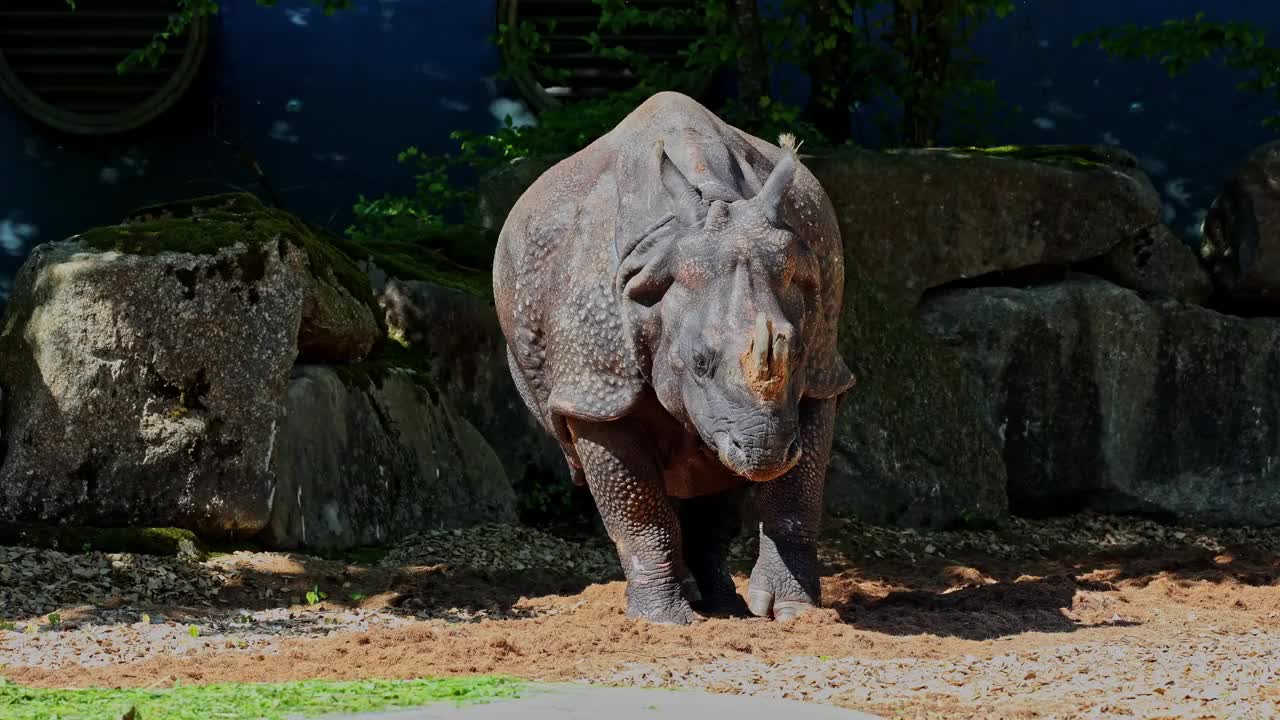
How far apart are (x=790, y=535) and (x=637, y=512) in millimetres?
591

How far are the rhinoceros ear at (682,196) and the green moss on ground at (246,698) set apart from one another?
6.18 ft

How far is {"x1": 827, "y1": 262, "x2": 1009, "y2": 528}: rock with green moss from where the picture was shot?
31.3ft

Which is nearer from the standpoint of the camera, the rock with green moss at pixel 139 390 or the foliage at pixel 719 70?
the rock with green moss at pixel 139 390

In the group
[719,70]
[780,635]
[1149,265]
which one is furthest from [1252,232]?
[780,635]

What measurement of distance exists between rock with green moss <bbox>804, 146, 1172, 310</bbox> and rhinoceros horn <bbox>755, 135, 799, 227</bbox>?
3.57 metres

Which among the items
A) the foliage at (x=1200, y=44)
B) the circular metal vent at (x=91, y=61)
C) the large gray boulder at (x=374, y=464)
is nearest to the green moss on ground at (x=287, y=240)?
the large gray boulder at (x=374, y=464)

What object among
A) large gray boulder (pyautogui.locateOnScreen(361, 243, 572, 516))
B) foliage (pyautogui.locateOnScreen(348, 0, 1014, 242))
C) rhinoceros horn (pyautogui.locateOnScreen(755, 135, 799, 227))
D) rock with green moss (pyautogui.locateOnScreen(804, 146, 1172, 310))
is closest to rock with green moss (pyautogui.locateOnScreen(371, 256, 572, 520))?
large gray boulder (pyautogui.locateOnScreen(361, 243, 572, 516))

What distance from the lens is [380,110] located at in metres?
11.2

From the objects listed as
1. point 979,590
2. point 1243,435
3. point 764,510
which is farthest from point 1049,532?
point 764,510

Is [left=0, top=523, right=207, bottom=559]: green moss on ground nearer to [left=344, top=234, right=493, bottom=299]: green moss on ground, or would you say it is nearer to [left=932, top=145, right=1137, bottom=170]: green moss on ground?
[left=344, top=234, right=493, bottom=299]: green moss on ground

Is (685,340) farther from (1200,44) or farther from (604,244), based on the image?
(1200,44)

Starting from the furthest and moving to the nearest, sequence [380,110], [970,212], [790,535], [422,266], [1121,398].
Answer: [380,110] → [1121,398] → [970,212] → [422,266] → [790,535]

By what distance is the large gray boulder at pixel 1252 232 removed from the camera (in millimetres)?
10453

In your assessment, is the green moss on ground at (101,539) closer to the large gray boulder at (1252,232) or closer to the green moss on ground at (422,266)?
the green moss on ground at (422,266)
